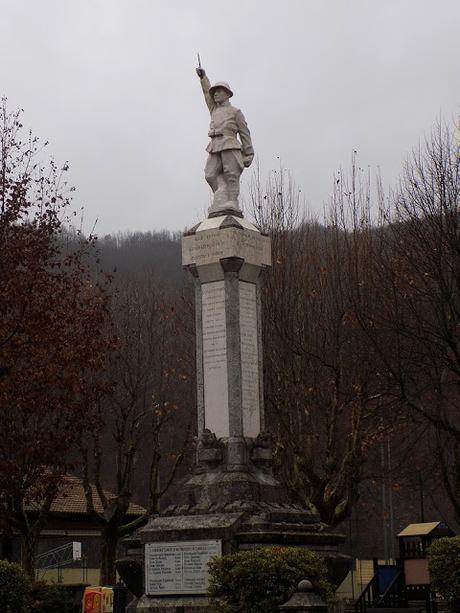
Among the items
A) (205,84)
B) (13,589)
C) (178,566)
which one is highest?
(205,84)

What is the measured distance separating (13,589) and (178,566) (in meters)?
2.74

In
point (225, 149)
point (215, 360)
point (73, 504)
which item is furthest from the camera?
point (73, 504)

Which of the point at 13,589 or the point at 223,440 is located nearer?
the point at 13,589

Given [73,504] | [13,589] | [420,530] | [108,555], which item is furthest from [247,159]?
[73,504]

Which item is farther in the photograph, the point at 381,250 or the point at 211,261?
the point at 381,250

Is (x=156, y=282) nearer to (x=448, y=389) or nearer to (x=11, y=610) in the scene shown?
(x=448, y=389)

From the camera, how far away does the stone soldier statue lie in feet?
58.1

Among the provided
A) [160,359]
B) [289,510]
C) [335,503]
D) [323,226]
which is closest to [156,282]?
[160,359]

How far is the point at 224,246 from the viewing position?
16672 millimetres

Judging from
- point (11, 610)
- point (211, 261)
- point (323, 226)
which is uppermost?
point (323, 226)

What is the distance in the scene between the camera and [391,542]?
54.2 metres

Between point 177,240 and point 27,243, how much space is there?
1332 inches

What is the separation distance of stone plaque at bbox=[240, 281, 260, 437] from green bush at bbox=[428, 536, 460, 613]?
11.7ft

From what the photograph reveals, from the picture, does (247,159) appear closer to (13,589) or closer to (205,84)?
(205,84)
